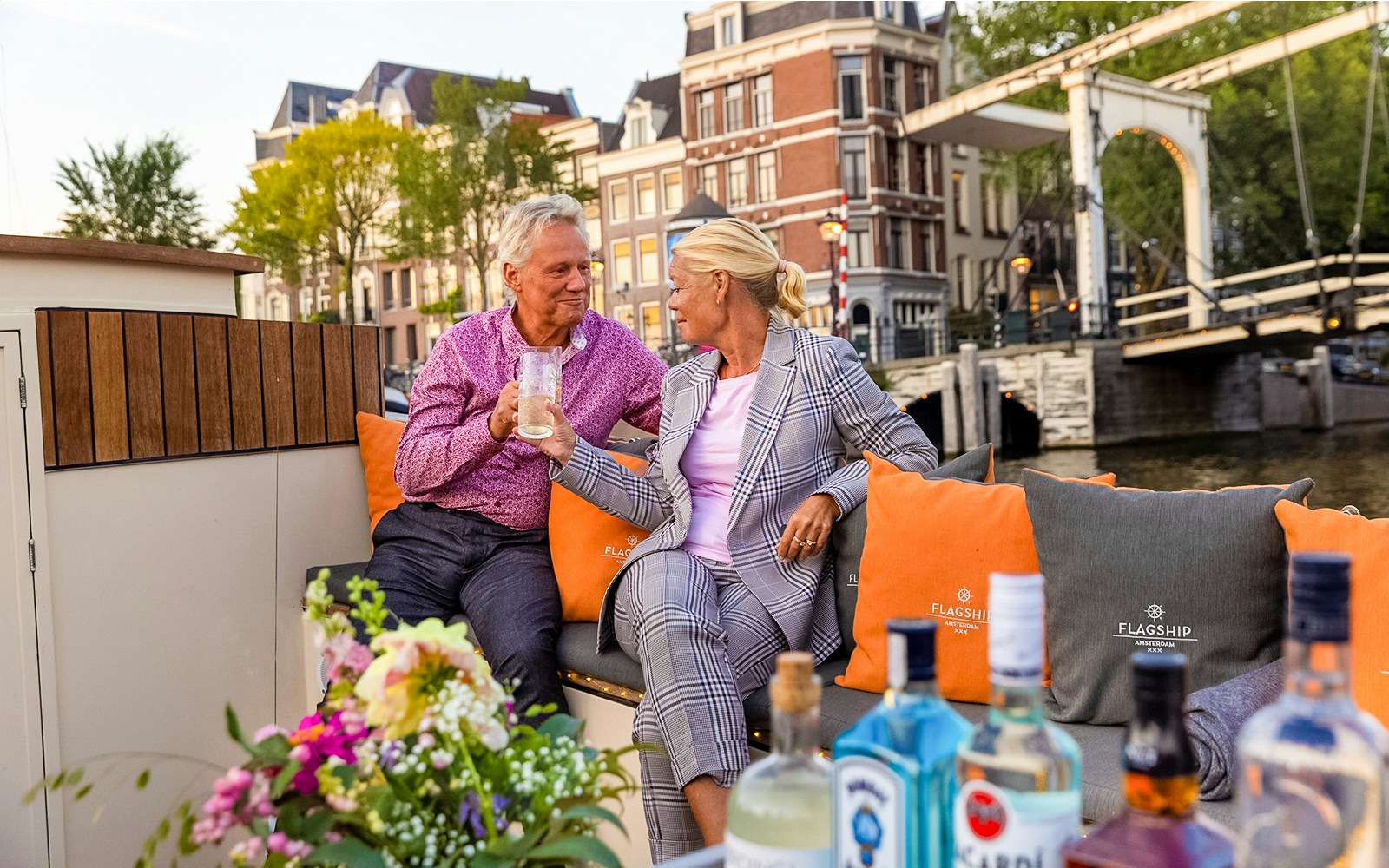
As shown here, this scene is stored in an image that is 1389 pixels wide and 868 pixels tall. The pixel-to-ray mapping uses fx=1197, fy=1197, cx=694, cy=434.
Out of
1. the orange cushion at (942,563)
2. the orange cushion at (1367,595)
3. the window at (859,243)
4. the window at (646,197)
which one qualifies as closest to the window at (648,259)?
the window at (646,197)

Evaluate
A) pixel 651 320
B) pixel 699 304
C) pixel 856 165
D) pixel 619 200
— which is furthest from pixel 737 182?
pixel 699 304

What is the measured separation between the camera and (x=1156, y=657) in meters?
0.65

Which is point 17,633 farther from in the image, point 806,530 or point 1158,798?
point 1158,798

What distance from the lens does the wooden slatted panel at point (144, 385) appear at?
260 centimetres

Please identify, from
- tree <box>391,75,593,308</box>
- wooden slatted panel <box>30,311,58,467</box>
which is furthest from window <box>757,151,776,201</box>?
wooden slatted panel <box>30,311,58,467</box>

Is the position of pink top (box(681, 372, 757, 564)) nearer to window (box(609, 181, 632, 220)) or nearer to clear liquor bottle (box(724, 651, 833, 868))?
clear liquor bottle (box(724, 651, 833, 868))

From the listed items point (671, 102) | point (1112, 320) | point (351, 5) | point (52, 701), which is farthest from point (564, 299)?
point (671, 102)

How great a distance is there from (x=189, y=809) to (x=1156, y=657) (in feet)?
2.28

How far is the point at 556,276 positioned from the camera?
2605mm

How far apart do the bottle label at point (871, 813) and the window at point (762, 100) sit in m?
27.4

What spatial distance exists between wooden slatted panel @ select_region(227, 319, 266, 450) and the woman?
955 mm

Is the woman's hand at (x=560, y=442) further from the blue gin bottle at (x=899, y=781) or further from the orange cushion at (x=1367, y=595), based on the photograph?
the blue gin bottle at (x=899, y=781)

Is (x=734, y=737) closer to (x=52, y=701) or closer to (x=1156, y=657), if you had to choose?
(x=1156, y=657)

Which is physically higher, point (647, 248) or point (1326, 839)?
point (647, 248)
